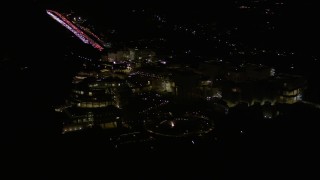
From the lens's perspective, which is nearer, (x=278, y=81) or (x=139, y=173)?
(x=139, y=173)

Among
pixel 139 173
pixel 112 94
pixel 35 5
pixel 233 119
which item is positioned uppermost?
pixel 35 5

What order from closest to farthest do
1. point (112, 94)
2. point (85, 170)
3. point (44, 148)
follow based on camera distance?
point (85, 170) < point (44, 148) < point (112, 94)

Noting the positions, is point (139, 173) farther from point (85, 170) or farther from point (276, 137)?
point (276, 137)

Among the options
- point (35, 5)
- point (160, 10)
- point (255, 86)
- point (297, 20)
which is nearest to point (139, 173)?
point (255, 86)

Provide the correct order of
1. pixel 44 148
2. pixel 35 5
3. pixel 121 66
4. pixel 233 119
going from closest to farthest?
pixel 44 148 → pixel 233 119 → pixel 121 66 → pixel 35 5

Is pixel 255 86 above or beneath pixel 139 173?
above

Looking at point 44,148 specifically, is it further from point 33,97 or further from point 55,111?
point 33,97

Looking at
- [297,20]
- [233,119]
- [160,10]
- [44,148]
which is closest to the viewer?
[44,148]

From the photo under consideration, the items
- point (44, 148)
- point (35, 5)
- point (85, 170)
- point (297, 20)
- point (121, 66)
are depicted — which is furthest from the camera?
point (35, 5)

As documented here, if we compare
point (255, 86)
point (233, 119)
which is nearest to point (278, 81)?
point (255, 86)
